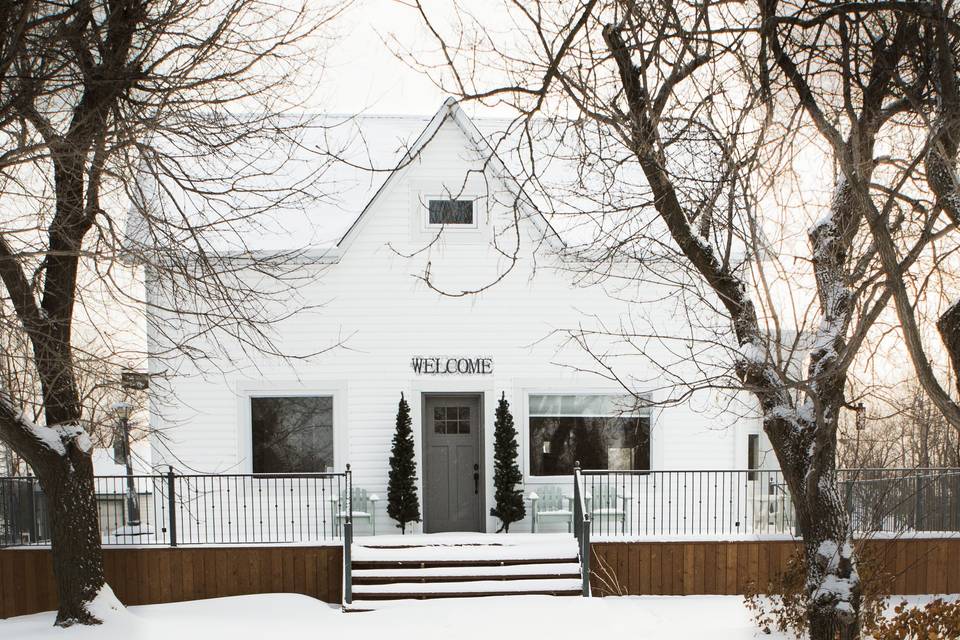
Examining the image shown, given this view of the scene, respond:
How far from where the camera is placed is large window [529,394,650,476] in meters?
10.6

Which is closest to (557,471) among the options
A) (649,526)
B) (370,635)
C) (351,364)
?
(649,526)

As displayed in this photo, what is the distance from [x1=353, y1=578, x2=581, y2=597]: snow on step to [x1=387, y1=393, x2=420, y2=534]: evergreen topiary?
1.46 metres

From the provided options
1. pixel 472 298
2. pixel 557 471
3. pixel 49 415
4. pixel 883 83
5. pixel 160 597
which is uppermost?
pixel 883 83

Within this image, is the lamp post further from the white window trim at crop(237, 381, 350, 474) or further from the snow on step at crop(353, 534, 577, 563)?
the snow on step at crop(353, 534, 577, 563)

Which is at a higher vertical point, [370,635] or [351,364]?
[351,364]

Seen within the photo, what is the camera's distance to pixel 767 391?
5090mm

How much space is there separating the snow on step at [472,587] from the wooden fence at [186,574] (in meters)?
0.64

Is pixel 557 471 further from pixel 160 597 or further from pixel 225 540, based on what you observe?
pixel 160 597

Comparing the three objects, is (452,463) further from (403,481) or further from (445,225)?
(445,225)

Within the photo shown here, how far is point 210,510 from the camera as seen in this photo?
993 cm

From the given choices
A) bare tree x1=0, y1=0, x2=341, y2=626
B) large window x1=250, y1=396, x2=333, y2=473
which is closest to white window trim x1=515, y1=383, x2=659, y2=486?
large window x1=250, y1=396, x2=333, y2=473

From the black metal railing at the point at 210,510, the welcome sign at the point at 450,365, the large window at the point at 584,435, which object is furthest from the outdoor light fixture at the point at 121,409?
the large window at the point at 584,435

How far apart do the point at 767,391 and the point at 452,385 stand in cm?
594

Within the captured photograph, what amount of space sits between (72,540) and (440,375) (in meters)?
5.15
